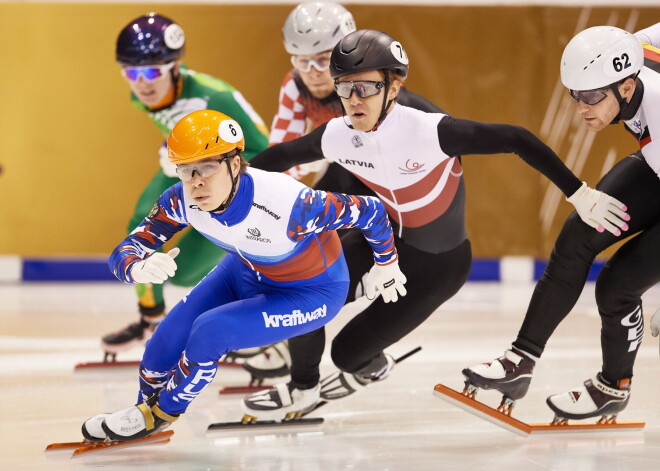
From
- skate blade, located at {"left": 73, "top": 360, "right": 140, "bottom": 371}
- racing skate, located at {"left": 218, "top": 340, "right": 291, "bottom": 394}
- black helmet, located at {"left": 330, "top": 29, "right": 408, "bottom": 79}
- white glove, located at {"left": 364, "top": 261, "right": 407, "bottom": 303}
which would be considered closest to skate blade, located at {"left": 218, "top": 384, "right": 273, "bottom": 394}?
racing skate, located at {"left": 218, "top": 340, "right": 291, "bottom": 394}

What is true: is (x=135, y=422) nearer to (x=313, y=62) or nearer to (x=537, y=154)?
(x=537, y=154)

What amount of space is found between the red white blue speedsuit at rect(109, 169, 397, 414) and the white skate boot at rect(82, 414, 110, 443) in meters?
0.20

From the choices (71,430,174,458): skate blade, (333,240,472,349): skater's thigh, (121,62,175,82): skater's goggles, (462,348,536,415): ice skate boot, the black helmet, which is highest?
the black helmet

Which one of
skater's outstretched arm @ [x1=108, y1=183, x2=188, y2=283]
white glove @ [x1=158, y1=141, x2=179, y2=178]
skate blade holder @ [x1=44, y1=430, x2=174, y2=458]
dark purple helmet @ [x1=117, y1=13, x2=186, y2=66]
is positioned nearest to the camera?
skater's outstretched arm @ [x1=108, y1=183, x2=188, y2=283]

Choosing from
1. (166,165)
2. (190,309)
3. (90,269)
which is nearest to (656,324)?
(190,309)

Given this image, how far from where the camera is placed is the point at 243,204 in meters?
3.89

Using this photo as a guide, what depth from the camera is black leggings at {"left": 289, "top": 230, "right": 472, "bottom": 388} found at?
4.59 metres

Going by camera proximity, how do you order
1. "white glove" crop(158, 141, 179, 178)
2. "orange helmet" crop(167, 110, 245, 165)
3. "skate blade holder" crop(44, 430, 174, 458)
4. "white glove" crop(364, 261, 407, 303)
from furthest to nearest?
"white glove" crop(158, 141, 179, 178) → "white glove" crop(364, 261, 407, 303) → "skate blade holder" crop(44, 430, 174, 458) → "orange helmet" crop(167, 110, 245, 165)

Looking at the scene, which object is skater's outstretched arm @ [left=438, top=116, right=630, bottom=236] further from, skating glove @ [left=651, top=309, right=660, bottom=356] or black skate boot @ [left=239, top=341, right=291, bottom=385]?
black skate boot @ [left=239, top=341, right=291, bottom=385]

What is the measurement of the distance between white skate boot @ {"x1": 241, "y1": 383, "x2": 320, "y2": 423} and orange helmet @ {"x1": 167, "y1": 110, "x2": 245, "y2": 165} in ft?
4.16

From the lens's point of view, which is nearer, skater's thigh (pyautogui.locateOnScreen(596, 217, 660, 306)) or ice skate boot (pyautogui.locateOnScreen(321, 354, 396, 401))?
skater's thigh (pyautogui.locateOnScreen(596, 217, 660, 306))

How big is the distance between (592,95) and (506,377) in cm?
119

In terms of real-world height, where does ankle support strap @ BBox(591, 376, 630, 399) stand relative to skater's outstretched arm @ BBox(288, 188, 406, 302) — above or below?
below

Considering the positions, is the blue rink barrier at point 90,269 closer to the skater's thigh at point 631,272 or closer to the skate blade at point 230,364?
the skate blade at point 230,364
